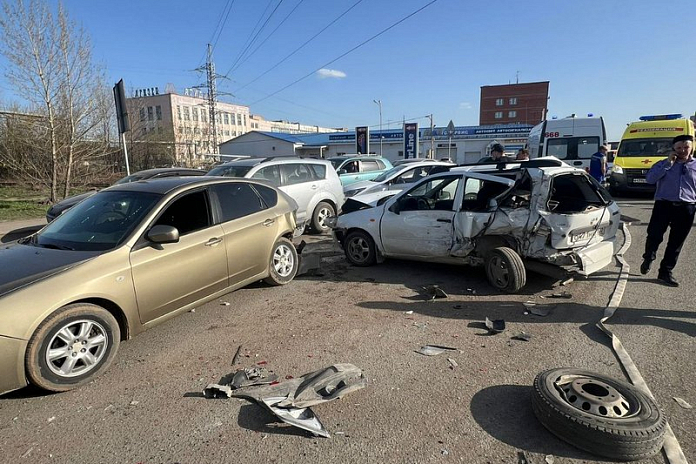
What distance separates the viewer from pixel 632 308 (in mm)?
4562

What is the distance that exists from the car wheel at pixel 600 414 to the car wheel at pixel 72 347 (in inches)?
134

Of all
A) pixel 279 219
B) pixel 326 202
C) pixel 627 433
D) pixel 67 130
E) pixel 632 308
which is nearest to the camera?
pixel 627 433

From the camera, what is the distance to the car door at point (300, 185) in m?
8.98

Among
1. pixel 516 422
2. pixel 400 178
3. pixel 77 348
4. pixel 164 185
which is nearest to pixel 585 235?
pixel 516 422

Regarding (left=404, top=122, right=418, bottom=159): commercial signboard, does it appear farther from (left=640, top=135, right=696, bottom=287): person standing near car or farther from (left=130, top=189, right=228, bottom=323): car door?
(left=130, top=189, right=228, bottom=323): car door

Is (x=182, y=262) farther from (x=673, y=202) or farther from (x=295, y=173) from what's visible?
(x=673, y=202)

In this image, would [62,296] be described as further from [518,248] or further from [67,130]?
[67,130]

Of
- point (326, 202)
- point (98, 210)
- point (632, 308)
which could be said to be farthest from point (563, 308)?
point (326, 202)

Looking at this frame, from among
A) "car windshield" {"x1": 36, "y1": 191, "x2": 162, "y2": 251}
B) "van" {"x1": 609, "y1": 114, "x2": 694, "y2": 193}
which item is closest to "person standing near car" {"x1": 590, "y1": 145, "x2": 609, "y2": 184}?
"van" {"x1": 609, "y1": 114, "x2": 694, "y2": 193}

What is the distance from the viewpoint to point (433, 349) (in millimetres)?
3785

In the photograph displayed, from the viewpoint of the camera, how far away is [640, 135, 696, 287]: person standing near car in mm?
5156

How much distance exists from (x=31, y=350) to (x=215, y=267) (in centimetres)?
181

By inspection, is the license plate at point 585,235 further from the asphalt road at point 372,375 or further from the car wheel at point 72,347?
the car wheel at point 72,347

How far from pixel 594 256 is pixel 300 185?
6.06m
